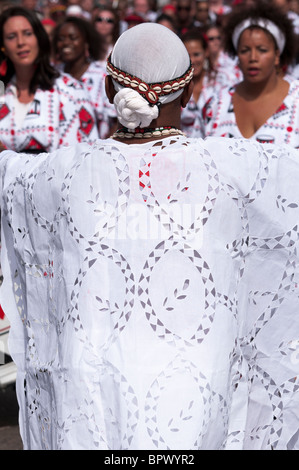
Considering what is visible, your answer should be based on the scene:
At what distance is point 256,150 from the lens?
2.48 meters

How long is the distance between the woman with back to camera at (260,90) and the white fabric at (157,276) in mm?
2510

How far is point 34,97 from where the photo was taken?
5324 millimetres

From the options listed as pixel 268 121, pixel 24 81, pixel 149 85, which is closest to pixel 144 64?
pixel 149 85

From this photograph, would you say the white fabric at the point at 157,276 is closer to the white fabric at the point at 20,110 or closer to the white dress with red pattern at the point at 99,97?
the white fabric at the point at 20,110

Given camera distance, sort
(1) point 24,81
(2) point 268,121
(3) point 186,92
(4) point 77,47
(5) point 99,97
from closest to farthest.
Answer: (3) point 186,92 → (2) point 268,121 → (1) point 24,81 → (5) point 99,97 → (4) point 77,47

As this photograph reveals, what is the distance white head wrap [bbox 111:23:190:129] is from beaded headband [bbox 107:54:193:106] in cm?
1

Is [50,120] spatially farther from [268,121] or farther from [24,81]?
[268,121]

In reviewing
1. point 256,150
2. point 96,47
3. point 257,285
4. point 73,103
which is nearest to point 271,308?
point 257,285

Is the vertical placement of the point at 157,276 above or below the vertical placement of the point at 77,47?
below

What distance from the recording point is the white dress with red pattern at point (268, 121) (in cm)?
495

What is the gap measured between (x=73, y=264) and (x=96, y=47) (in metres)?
5.48

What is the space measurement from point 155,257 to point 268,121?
2800 millimetres

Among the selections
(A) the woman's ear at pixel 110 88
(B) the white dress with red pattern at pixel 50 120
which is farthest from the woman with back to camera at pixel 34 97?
(A) the woman's ear at pixel 110 88

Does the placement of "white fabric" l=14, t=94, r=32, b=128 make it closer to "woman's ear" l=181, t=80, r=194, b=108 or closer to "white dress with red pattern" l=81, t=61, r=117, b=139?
"white dress with red pattern" l=81, t=61, r=117, b=139
